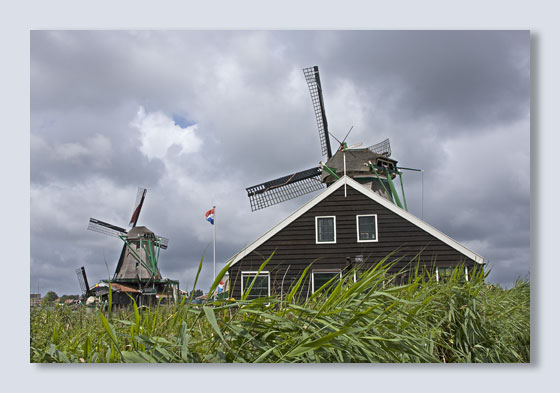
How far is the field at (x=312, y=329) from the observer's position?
325 cm

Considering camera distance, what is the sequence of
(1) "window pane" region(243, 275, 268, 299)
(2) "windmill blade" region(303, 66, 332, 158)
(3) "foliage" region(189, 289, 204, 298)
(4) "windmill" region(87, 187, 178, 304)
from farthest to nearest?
(4) "windmill" region(87, 187, 178, 304) → (2) "windmill blade" region(303, 66, 332, 158) → (1) "window pane" region(243, 275, 268, 299) → (3) "foliage" region(189, 289, 204, 298)

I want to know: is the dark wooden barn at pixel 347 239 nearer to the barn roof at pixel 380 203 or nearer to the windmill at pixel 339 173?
the barn roof at pixel 380 203

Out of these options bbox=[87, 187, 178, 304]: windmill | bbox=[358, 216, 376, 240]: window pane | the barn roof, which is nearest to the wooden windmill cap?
the barn roof

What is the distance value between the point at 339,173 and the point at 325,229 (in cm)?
448

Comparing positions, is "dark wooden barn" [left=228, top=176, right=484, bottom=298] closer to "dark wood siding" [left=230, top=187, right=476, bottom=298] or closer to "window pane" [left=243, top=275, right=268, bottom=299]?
"dark wood siding" [left=230, top=187, right=476, bottom=298]

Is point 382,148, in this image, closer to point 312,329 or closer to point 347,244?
point 347,244

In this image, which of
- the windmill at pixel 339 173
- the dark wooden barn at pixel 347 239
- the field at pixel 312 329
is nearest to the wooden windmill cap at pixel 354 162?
the windmill at pixel 339 173

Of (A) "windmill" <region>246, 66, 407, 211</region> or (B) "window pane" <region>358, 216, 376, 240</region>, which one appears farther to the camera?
(A) "windmill" <region>246, 66, 407, 211</region>

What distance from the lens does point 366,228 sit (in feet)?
32.8

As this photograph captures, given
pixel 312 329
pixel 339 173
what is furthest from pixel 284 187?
pixel 312 329

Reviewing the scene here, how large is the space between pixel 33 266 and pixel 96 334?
1.39m

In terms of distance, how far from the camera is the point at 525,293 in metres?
5.03

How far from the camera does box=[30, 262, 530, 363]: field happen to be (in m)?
3.25

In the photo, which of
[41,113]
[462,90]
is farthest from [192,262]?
[462,90]
